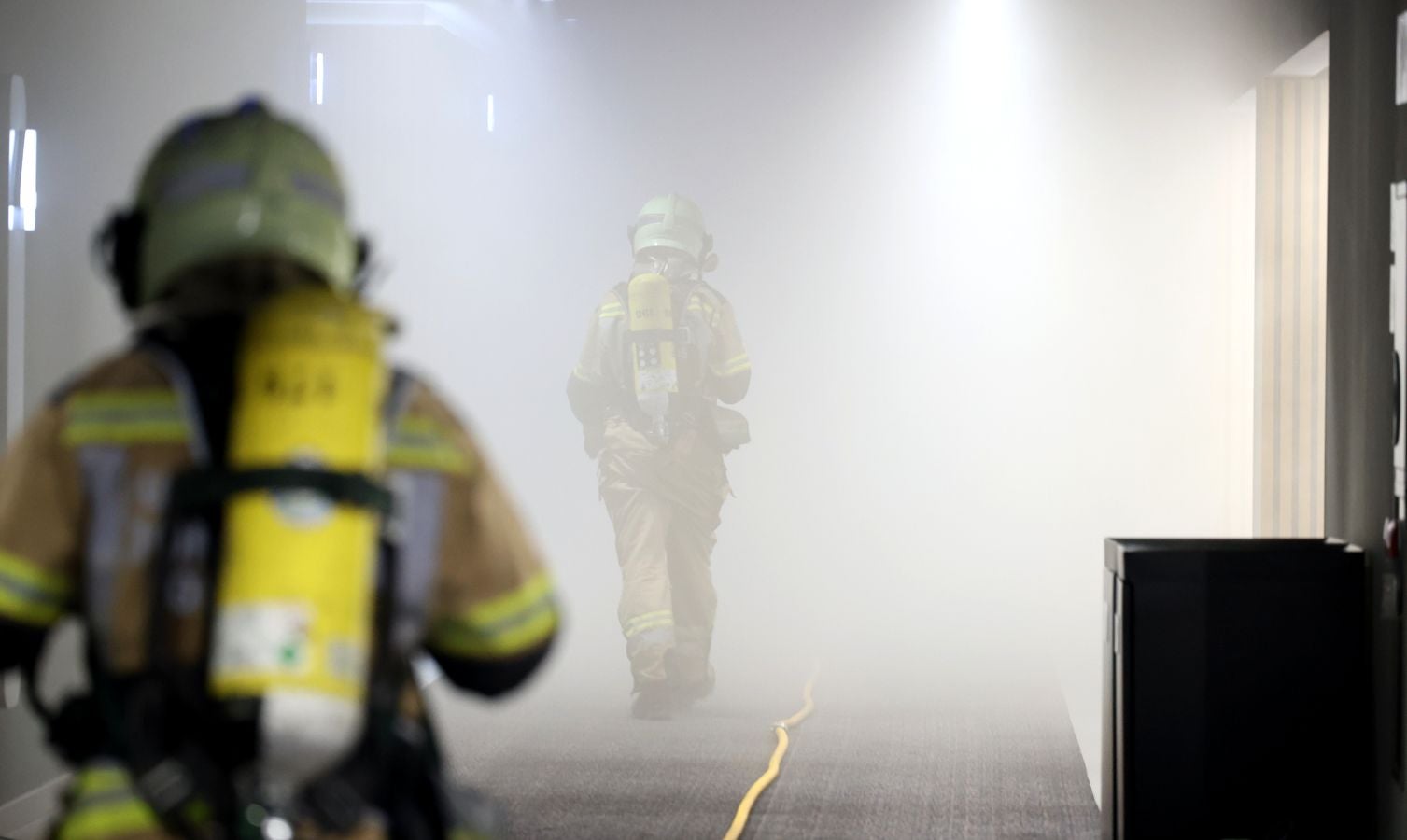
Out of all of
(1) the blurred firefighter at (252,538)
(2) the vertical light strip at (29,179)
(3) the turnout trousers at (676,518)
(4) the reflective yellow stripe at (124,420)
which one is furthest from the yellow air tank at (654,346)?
(4) the reflective yellow stripe at (124,420)

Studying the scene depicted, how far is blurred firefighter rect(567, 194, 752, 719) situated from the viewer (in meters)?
5.26

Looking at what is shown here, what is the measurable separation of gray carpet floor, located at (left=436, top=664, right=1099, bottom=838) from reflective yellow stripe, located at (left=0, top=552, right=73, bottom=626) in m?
2.64

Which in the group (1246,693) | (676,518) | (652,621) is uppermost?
(676,518)

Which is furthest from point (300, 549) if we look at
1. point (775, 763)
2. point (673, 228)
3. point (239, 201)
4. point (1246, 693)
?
point (673, 228)

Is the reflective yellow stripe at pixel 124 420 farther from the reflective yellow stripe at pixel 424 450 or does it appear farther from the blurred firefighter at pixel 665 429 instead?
the blurred firefighter at pixel 665 429

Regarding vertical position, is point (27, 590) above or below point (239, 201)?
below

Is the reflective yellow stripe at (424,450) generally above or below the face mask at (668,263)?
below

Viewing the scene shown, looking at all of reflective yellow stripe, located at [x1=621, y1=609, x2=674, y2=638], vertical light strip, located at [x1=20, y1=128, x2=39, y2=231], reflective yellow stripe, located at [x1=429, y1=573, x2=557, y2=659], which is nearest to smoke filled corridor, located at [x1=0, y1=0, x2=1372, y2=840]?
reflective yellow stripe, located at [x1=621, y1=609, x2=674, y2=638]

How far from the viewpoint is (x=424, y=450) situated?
4.33 feet

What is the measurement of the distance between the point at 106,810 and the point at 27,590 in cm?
18

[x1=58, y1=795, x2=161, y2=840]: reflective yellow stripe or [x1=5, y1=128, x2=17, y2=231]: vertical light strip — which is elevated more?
[x1=5, y1=128, x2=17, y2=231]: vertical light strip

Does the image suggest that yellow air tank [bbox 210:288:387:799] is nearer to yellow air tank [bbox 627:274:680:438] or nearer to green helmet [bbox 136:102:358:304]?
green helmet [bbox 136:102:358:304]

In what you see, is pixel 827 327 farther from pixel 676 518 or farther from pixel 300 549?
pixel 300 549

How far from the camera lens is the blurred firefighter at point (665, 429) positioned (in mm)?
5262
